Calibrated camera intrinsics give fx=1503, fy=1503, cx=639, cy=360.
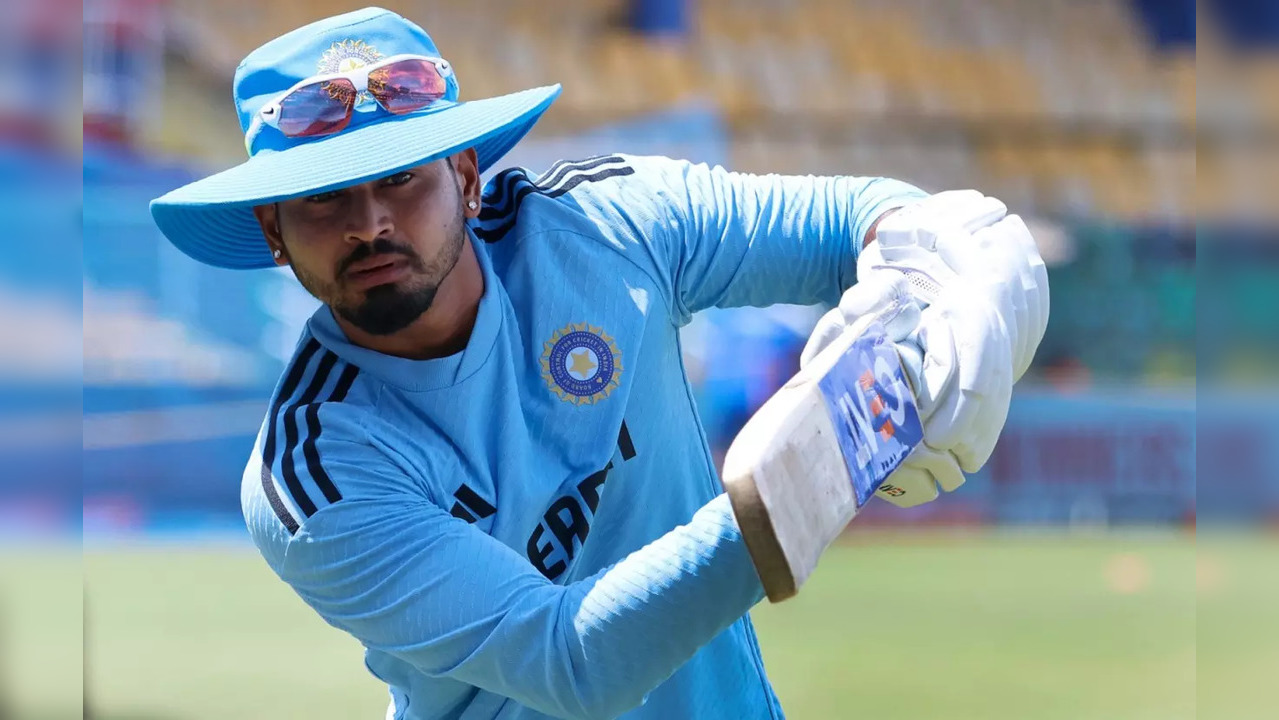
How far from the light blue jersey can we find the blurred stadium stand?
6.06m

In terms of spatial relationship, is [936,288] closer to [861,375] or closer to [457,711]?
[861,375]

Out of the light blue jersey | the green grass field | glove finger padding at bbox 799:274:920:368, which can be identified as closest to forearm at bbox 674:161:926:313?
the light blue jersey

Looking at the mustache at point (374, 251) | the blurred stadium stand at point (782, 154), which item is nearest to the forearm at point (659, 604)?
the mustache at point (374, 251)

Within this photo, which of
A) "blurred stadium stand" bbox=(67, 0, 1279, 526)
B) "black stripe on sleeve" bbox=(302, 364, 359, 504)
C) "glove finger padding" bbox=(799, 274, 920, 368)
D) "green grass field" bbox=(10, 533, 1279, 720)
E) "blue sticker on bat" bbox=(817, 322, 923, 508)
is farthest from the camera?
"blurred stadium stand" bbox=(67, 0, 1279, 526)

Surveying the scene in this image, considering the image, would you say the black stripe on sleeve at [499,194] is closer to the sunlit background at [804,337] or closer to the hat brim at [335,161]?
the hat brim at [335,161]

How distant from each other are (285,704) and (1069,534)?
4539 mm

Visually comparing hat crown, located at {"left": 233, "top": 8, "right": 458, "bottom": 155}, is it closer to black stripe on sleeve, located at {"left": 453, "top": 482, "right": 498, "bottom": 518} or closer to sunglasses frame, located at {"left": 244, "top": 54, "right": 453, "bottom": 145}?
sunglasses frame, located at {"left": 244, "top": 54, "right": 453, "bottom": 145}

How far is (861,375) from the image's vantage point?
1.42m

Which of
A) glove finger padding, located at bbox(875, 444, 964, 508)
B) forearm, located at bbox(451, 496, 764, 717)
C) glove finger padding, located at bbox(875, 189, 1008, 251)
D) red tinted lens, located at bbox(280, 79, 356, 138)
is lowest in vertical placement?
forearm, located at bbox(451, 496, 764, 717)

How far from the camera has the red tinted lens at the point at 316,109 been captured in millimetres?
1760

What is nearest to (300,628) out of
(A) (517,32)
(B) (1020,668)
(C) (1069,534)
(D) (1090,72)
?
(B) (1020,668)

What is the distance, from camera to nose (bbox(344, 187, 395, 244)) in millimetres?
1744

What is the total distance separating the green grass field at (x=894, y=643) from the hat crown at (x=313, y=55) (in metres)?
2.40

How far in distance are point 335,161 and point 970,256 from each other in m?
0.72
